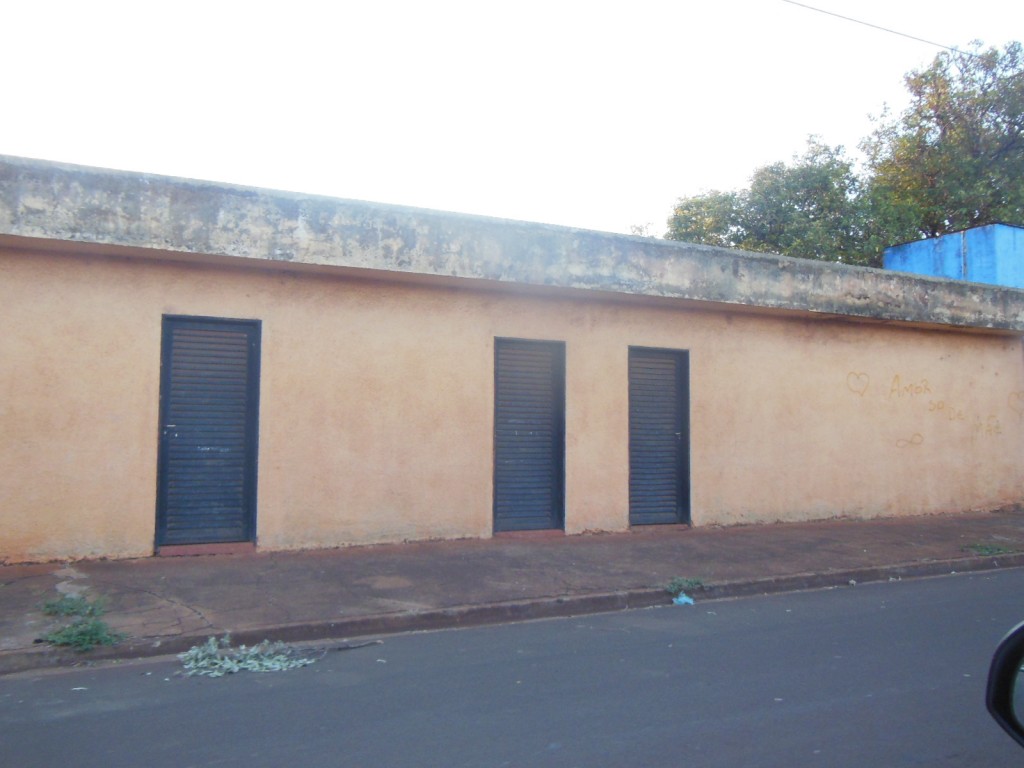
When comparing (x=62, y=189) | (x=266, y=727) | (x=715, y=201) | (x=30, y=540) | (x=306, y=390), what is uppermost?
(x=715, y=201)

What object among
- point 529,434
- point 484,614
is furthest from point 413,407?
point 484,614

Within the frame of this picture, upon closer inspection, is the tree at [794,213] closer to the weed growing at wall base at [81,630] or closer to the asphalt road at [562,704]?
the asphalt road at [562,704]

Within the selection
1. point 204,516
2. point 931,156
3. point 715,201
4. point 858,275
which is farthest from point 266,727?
point 931,156

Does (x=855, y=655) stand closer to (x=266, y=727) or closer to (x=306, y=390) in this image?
(x=266, y=727)

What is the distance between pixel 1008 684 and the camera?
212 cm

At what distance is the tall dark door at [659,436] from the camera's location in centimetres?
1180

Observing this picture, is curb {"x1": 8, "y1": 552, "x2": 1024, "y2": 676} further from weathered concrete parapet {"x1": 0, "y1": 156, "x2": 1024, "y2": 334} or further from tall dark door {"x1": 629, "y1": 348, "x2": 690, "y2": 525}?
weathered concrete parapet {"x1": 0, "y1": 156, "x2": 1024, "y2": 334}

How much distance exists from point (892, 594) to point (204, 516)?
718cm

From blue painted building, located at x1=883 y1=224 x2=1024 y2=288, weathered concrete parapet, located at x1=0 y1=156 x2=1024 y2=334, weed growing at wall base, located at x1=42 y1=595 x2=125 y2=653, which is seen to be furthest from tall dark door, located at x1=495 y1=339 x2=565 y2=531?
blue painted building, located at x1=883 y1=224 x2=1024 y2=288

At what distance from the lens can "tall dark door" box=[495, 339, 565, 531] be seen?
10914 mm

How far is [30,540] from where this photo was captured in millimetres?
8500

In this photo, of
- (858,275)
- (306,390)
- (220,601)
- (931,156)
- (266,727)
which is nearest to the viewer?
(266,727)

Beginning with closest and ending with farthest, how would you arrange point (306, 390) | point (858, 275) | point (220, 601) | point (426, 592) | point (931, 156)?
point (220, 601) → point (426, 592) → point (306, 390) → point (858, 275) → point (931, 156)

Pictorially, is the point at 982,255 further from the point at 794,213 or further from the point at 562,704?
the point at 562,704
